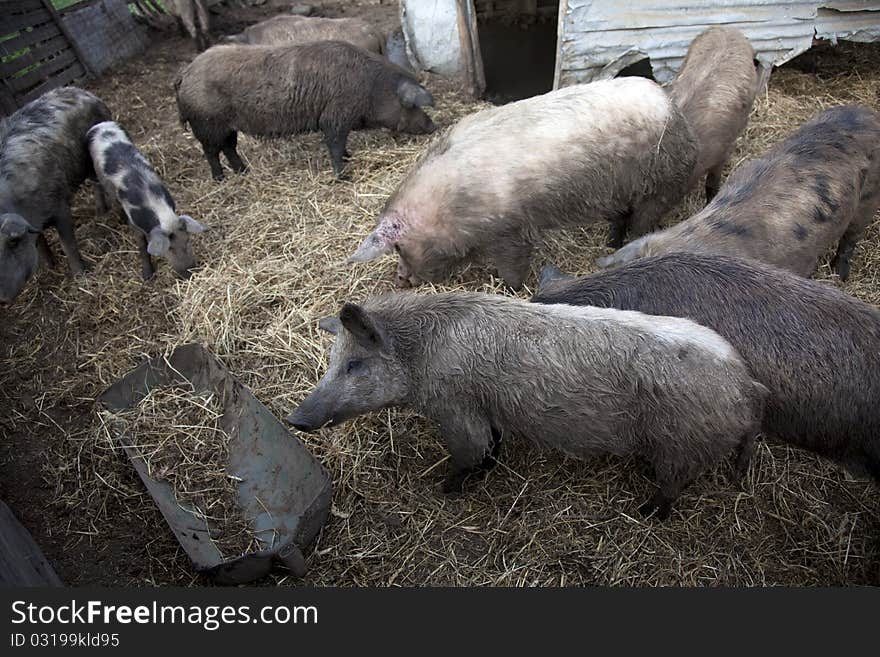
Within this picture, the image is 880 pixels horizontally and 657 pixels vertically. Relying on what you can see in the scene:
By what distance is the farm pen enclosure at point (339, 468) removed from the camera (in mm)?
3336

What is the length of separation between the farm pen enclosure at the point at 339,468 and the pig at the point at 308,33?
3341 mm

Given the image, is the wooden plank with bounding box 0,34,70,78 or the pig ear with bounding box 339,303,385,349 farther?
the wooden plank with bounding box 0,34,70,78

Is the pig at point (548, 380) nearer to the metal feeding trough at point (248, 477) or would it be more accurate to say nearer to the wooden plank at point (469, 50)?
the metal feeding trough at point (248, 477)

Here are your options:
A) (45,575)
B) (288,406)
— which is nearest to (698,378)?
(288,406)

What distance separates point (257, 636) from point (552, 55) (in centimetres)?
993

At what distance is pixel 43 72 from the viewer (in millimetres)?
8289

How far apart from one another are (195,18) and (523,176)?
8074 millimetres

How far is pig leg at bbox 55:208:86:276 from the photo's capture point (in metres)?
5.36

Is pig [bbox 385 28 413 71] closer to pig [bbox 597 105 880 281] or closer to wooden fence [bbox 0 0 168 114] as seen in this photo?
wooden fence [bbox 0 0 168 114]

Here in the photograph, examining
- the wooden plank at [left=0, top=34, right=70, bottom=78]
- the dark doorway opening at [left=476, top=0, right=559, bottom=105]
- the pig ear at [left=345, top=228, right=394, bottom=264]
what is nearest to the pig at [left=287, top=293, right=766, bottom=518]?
the pig ear at [left=345, top=228, right=394, bottom=264]

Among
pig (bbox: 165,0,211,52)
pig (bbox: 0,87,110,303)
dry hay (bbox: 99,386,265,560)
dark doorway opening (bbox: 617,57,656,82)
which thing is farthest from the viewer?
pig (bbox: 165,0,211,52)

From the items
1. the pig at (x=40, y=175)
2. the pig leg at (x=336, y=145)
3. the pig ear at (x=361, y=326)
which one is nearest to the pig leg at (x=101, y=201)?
the pig at (x=40, y=175)

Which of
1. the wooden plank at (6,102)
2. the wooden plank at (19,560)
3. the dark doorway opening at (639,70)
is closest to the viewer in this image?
the wooden plank at (19,560)

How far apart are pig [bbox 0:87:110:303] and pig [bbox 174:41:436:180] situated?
106 cm
